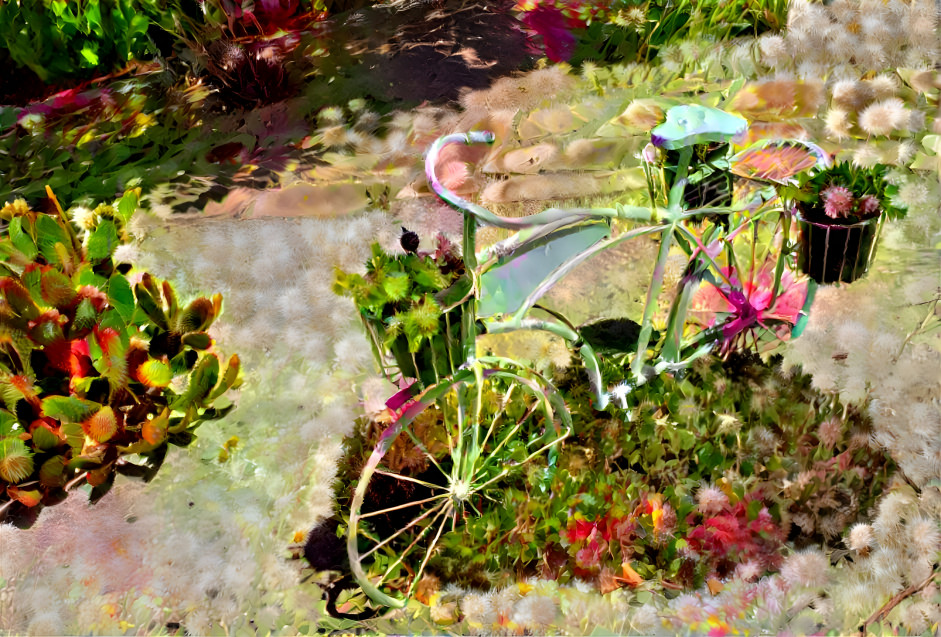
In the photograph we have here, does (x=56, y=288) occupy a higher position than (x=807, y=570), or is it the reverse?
(x=56, y=288)

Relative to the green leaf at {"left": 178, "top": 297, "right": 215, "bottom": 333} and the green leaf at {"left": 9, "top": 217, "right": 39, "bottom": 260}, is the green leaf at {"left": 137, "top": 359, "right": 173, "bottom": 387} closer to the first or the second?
the green leaf at {"left": 178, "top": 297, "right": 215, "bottom": 333}

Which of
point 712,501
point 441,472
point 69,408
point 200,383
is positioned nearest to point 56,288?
point 69,408

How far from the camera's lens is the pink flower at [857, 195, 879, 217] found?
1.97 m

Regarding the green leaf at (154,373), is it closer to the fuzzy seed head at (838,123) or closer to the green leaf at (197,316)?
the green leaf at (197,316)

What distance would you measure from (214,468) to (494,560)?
0.91 metres

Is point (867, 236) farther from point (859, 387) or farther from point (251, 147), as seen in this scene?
point (251, 147)

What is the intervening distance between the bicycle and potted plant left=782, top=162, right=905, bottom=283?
0.07m

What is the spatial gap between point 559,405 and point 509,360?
0.68ft

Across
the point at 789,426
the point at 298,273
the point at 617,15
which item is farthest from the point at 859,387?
the point at 617,15

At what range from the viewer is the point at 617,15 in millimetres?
3771

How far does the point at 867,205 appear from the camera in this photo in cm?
197

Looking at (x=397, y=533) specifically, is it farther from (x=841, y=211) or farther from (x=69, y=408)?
(x=841, y=211)

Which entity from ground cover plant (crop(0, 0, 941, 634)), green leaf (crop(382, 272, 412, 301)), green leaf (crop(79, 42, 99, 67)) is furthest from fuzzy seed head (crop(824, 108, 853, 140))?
green leaf (crop(79, 42, 99, 67))

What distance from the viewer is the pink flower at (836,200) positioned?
76.4 inches
